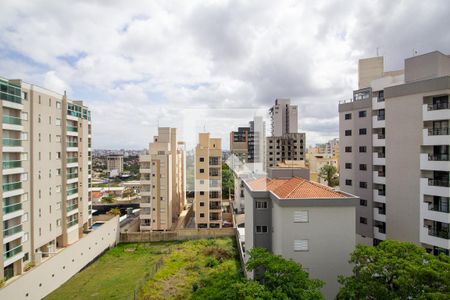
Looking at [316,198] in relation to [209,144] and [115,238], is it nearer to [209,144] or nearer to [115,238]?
[209,144]

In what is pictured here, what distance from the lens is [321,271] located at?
1136 cm

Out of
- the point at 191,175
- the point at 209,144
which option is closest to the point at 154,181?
the point at 191,175

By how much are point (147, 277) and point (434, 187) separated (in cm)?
1736

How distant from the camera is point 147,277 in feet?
58.1

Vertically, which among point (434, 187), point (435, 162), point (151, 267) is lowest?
point (151, 267)

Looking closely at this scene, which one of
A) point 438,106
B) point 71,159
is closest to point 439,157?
point 438,106

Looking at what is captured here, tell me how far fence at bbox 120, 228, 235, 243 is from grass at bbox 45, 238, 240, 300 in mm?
716

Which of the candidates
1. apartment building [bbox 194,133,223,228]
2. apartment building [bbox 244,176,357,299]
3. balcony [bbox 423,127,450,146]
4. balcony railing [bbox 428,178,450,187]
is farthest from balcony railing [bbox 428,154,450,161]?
apartment building [bbox 194,133,223,228]

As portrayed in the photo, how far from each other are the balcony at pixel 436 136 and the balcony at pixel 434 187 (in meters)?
1.92

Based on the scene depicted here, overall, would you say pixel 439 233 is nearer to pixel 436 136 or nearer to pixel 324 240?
pixel 436 136

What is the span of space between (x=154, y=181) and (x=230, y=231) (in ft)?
29.8

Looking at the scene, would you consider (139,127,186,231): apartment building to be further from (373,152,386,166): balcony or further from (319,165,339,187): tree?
(319,165,339,187): tree

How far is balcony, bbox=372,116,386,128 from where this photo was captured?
57.4 ft

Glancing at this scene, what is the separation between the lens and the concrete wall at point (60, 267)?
1375 cm
